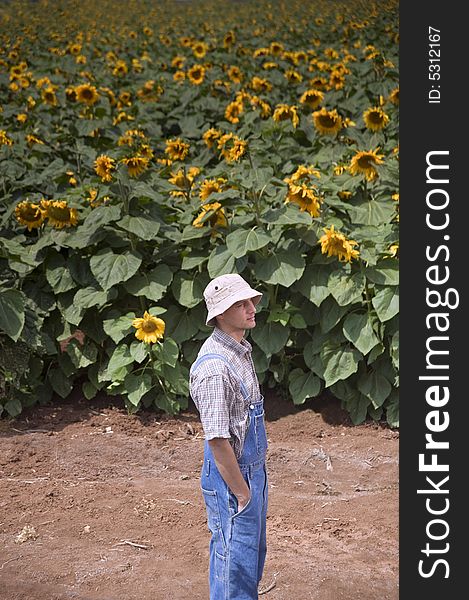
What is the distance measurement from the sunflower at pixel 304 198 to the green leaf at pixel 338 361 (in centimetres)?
74

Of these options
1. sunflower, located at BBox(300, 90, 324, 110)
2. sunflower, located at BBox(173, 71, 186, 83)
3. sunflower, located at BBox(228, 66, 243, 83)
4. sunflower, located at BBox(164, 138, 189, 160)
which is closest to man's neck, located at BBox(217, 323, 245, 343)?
sunflower, located at BBox(164, 138, 189, 160)

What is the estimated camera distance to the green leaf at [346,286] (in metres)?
5.28

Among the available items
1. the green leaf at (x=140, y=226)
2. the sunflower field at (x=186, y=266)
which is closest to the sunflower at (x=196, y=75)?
the sunflower field at (x=186, y=266)

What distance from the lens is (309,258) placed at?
5.61 metres

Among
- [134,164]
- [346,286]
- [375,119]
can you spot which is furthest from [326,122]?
[346,286]

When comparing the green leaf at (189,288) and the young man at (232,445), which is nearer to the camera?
the young man at (232,445)

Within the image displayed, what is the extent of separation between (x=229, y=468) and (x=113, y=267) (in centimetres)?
267

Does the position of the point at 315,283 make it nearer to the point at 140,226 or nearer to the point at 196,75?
the point at 140,226

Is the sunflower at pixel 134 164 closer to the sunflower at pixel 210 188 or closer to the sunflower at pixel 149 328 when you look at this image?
the sunflower at pixel 210 188

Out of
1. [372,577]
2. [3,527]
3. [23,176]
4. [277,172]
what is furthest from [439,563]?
[23,176]

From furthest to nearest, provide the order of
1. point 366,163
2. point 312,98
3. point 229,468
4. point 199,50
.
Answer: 1. point 199,50
2. point 312,98
3. point 366,163
4. point 229,468

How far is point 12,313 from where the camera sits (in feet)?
17.3

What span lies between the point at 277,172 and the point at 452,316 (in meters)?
3.24

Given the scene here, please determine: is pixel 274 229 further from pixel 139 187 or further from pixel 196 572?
pixel 196 572
